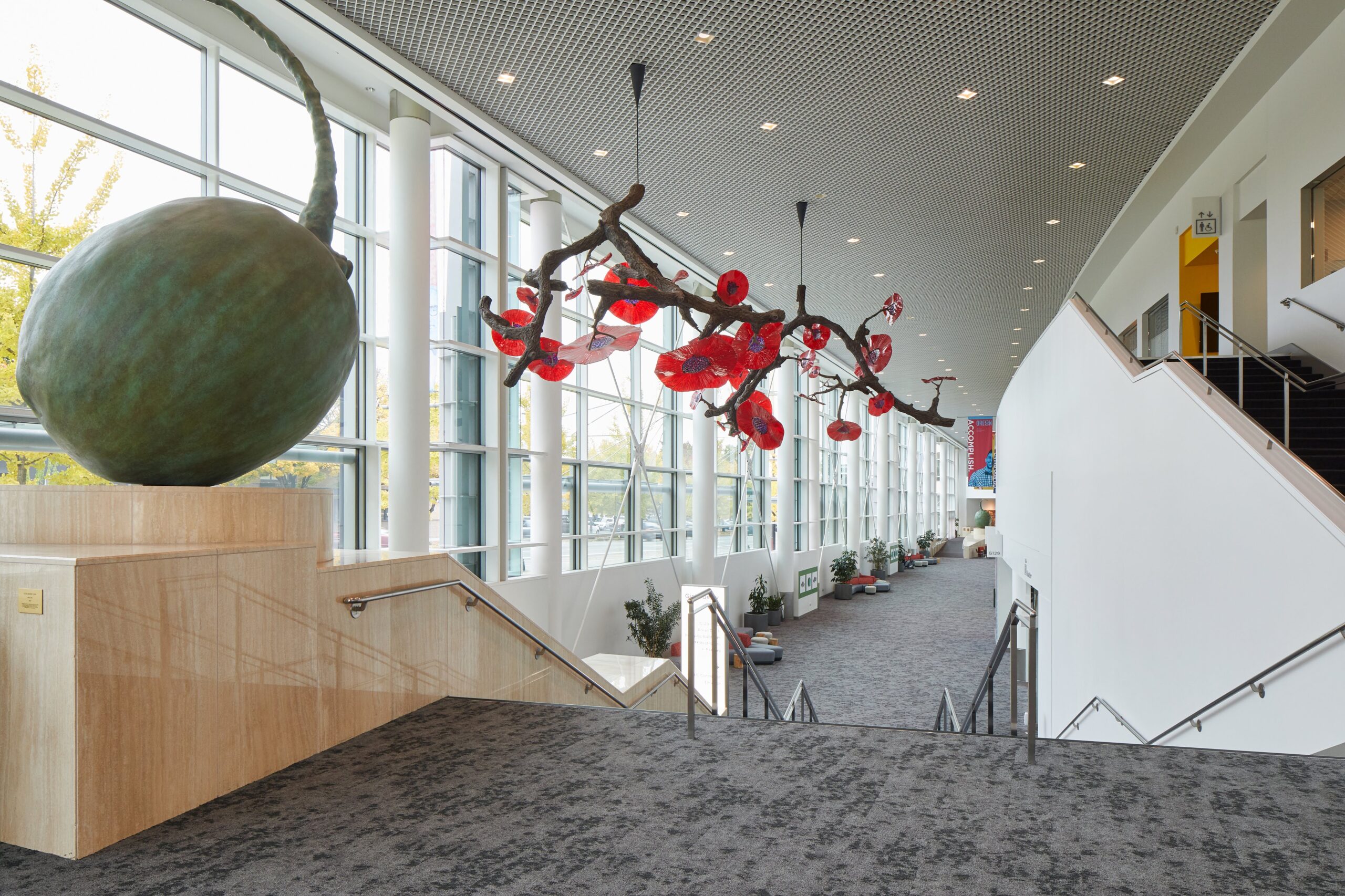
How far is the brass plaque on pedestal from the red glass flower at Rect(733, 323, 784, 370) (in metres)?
3.86

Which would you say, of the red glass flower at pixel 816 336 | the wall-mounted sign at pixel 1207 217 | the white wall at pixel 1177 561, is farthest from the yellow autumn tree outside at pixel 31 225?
the wall-mounted sign at pixel 1207 217

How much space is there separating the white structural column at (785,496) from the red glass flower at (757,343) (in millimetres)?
16700

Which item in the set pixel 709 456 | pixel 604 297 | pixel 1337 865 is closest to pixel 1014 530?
pixel 709 456

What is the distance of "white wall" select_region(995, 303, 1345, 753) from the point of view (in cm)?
434

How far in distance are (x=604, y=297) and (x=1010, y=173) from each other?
745cm

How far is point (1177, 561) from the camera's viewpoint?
6137 millimetres

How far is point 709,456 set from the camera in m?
17.5

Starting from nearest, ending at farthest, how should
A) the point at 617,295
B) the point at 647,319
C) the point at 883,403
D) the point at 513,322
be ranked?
the point at 617,295 < the point at 513,322 < the point at 647,319 < the point at 883,403

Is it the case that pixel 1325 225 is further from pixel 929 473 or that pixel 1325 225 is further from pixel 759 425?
pixel 929 473

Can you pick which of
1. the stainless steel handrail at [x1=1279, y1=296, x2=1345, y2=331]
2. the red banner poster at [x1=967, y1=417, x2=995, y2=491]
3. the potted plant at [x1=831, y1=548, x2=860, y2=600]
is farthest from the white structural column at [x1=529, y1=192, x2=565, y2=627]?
the red banner poster at [x1=967, y1=417, x2=995, y2=491]

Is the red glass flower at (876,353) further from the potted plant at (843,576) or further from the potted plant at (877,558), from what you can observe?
the potted plant at (877,558)

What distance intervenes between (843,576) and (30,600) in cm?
2606

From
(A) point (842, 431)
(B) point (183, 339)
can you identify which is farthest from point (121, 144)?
(A) point (842, 431)

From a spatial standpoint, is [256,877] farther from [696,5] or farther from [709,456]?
[709,456]
